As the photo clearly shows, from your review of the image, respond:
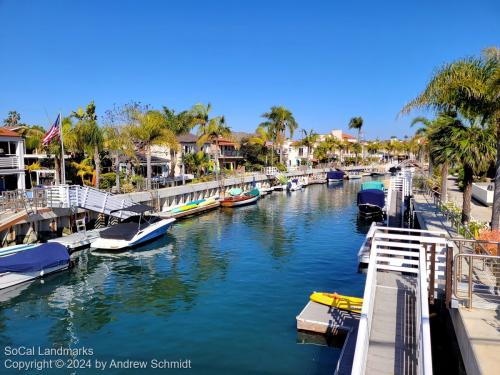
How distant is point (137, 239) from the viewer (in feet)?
98.5

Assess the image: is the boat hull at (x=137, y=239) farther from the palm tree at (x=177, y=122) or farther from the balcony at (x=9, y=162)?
the palm tree at (x=177, y=122)

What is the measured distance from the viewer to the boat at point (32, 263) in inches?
831

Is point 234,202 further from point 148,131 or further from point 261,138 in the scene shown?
point 261,138

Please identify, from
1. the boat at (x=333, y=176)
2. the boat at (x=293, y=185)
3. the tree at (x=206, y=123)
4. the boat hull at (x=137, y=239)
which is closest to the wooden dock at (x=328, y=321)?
the boat hull at (x=137, y=239)

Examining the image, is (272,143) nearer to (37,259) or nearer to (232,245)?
(232,245)

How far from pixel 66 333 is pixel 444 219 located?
2345cm

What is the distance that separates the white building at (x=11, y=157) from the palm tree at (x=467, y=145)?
1376 inches

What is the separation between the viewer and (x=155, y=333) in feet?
53.5

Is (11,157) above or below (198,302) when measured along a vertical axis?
above

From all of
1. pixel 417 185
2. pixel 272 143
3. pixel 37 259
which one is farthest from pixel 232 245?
pixel 272 143

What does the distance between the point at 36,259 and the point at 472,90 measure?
77.7 feet

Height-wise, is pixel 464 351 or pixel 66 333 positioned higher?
pixel 464 351

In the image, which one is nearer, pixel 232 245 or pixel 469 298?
pixel 469 298

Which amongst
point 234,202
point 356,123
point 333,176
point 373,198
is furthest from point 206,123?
point 356,123
